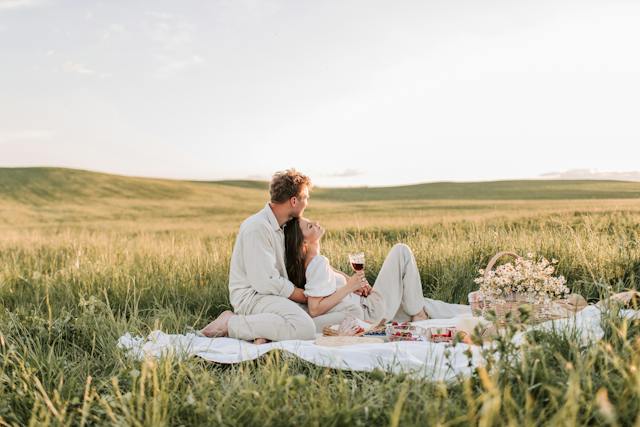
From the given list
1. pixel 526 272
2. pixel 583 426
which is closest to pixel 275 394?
pixel 583 426

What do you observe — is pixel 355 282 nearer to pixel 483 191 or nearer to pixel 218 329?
pixel 218 329

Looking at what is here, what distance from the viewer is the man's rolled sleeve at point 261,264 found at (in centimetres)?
546

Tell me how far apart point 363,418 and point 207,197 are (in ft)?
175

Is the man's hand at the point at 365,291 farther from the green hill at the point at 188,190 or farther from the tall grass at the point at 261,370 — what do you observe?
the green hill at the point at 188,190

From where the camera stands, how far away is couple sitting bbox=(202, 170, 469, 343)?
17.7 ft

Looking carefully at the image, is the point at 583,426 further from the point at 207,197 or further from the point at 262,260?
the point at 207,197

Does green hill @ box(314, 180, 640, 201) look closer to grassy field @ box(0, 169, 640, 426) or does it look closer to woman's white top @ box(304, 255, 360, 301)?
grassy field @ box(0, 169, 640, 426)

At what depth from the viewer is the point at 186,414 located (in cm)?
322

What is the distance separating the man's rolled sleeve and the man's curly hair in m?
0.34

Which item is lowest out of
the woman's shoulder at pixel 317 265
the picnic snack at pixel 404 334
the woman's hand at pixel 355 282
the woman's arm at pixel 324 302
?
the picnic snack at pixel 404 334

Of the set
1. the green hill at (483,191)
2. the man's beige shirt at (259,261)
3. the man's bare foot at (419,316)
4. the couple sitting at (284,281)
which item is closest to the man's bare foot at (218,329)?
the couple sitting at (284,281)

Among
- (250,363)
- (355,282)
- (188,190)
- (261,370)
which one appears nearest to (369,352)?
(261,370)

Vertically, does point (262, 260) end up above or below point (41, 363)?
above

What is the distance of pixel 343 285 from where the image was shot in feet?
18.7
